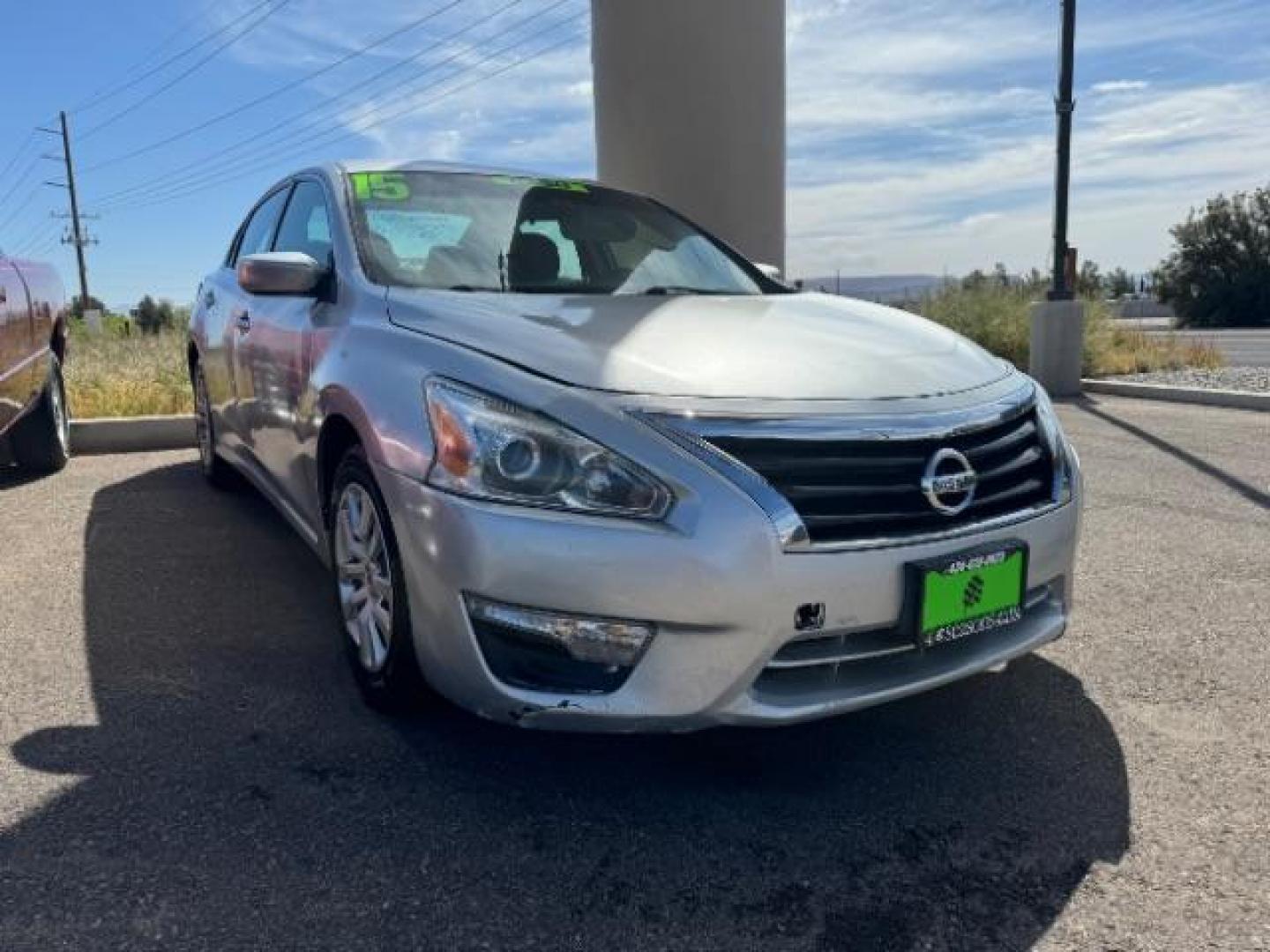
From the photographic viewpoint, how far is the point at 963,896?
2.07 metres

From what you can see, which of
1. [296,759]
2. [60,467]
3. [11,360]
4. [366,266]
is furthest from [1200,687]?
[60,467]

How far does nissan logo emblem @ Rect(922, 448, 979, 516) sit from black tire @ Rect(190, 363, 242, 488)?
4.05 m

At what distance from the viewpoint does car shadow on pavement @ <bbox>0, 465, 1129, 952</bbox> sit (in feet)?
6.51

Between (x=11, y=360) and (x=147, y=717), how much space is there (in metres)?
3.11

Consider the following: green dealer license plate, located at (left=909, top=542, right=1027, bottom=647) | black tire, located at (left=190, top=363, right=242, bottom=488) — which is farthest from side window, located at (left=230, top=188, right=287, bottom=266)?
green dealer license plate, located at (left=909, top=542, right=1027, bottom=647)

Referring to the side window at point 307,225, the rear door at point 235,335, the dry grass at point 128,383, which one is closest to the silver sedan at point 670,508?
the side window at point 307,225

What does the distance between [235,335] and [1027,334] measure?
10.0 metres

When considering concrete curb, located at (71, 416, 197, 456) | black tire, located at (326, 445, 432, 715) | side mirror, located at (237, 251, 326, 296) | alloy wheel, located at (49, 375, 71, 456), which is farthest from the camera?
concrete curb, located at (71, 416, 197, 456)

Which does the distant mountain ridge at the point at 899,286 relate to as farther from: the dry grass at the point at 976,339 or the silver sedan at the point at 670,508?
the silver sedan at the point at 670,508

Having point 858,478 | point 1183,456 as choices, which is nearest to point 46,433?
point 858,478

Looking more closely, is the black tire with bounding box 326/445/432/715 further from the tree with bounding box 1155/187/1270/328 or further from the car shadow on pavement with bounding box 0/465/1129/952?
the tree with bounding box 1155/187/1270/328

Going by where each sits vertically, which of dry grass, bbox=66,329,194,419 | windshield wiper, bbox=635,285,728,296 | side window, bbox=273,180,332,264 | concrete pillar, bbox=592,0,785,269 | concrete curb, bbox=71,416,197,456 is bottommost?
concrete curb, bbox=71,416,197,456

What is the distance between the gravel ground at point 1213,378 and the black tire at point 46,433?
9.27m

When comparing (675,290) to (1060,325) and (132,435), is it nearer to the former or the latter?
(132,435)
